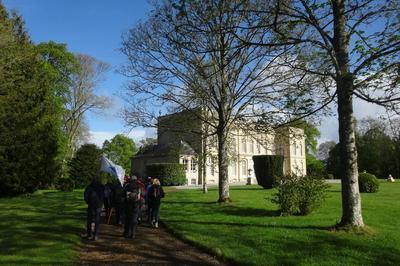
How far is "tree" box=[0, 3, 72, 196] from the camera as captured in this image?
27.1 meters

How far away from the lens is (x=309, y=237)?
1111 centimetres

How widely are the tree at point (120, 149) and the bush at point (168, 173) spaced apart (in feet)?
150

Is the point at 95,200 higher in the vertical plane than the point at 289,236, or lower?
higher

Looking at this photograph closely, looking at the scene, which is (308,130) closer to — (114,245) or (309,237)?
(309,237)

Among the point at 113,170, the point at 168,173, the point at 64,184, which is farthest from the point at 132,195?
the point at 168,173

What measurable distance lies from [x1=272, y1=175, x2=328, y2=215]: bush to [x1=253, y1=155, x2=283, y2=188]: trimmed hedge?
59.0 ft

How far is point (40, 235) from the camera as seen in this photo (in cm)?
1254

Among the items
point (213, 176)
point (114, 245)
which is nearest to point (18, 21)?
point (114, 245)

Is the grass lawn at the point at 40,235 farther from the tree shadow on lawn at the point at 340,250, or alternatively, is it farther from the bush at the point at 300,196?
the bush at the point at 300,196

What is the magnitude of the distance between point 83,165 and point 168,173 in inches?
317

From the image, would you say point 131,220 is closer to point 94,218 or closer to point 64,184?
point 94,218

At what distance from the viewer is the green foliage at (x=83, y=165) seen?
40.8 m

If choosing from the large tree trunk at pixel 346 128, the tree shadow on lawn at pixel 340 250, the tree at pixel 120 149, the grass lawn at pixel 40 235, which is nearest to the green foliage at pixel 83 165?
the grass lawn at pixel 40 235

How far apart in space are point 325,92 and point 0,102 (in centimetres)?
2001
